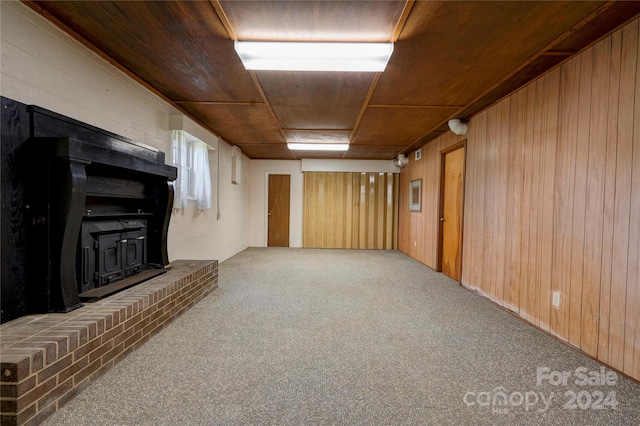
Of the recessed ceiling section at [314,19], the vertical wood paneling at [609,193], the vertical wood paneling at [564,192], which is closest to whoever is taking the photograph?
the recessed ceiling section at [314,19]

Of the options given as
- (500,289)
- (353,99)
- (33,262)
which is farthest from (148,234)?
(500,289)

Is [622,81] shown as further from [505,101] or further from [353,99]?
[353,99]

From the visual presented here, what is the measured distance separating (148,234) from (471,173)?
4.07 meters

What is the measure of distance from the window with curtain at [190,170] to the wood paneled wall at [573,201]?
12.8ft

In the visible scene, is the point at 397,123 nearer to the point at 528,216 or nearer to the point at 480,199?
the point at 480,199

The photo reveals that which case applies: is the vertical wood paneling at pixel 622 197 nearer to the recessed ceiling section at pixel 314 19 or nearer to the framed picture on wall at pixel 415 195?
the recessed ceiling section at pixel 314 19

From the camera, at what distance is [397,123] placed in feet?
14.2

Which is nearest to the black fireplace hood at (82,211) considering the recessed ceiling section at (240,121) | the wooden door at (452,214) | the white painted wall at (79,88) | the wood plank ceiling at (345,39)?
the white painted wall at (79,88)

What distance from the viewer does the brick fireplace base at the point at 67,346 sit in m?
1.32

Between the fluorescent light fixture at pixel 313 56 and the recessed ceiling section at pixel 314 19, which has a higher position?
the recessed ceiling section at pixel 314 19

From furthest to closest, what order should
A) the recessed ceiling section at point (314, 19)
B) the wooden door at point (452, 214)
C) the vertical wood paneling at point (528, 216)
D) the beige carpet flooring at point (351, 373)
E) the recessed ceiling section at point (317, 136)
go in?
the recessed ceiling section at point (317, 136)
the wooden door at point (452, 214)
the vertical wood paneling at point (528, 216)
the recessed ceiling section at point (314, 19)
the beige carpet flooring at point (351, 373)

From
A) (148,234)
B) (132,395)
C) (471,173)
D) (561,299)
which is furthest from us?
(471,173)

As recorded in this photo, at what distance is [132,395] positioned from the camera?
64.1 inches

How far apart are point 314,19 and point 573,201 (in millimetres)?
2452
